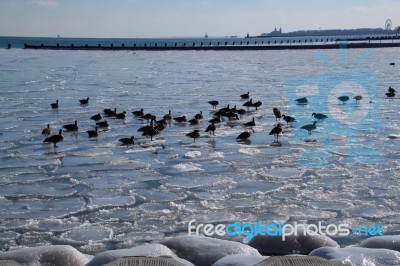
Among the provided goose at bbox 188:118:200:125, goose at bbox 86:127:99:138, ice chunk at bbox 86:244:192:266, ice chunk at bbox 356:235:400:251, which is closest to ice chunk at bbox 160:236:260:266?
ice chunk at bbox 86:244:192:266

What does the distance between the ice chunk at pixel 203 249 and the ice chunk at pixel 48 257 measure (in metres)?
1.02

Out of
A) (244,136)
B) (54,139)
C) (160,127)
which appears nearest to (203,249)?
(244,136)

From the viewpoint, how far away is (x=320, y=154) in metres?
13.0

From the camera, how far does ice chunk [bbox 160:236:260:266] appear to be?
5750 mm

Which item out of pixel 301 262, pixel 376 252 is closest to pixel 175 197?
pixel 376 252

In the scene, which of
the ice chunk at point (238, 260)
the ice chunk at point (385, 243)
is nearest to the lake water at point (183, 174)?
the ice chunk at point (385, 243)

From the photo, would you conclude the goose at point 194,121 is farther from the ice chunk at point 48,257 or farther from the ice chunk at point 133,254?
the ice chunk at point 133,254

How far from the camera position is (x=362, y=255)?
5.36 m

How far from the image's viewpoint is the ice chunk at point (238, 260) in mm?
5105

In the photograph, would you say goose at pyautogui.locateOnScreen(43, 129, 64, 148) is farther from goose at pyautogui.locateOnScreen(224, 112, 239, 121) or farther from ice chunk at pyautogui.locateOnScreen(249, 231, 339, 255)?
ice chunk at pyautogui.locateOnScreen(249, 231, 339, 255)

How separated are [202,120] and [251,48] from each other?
72.3m

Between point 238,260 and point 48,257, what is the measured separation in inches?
83.8

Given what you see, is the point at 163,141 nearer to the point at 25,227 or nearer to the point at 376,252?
the point at 25,227

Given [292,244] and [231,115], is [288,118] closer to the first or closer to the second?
[231,115]
